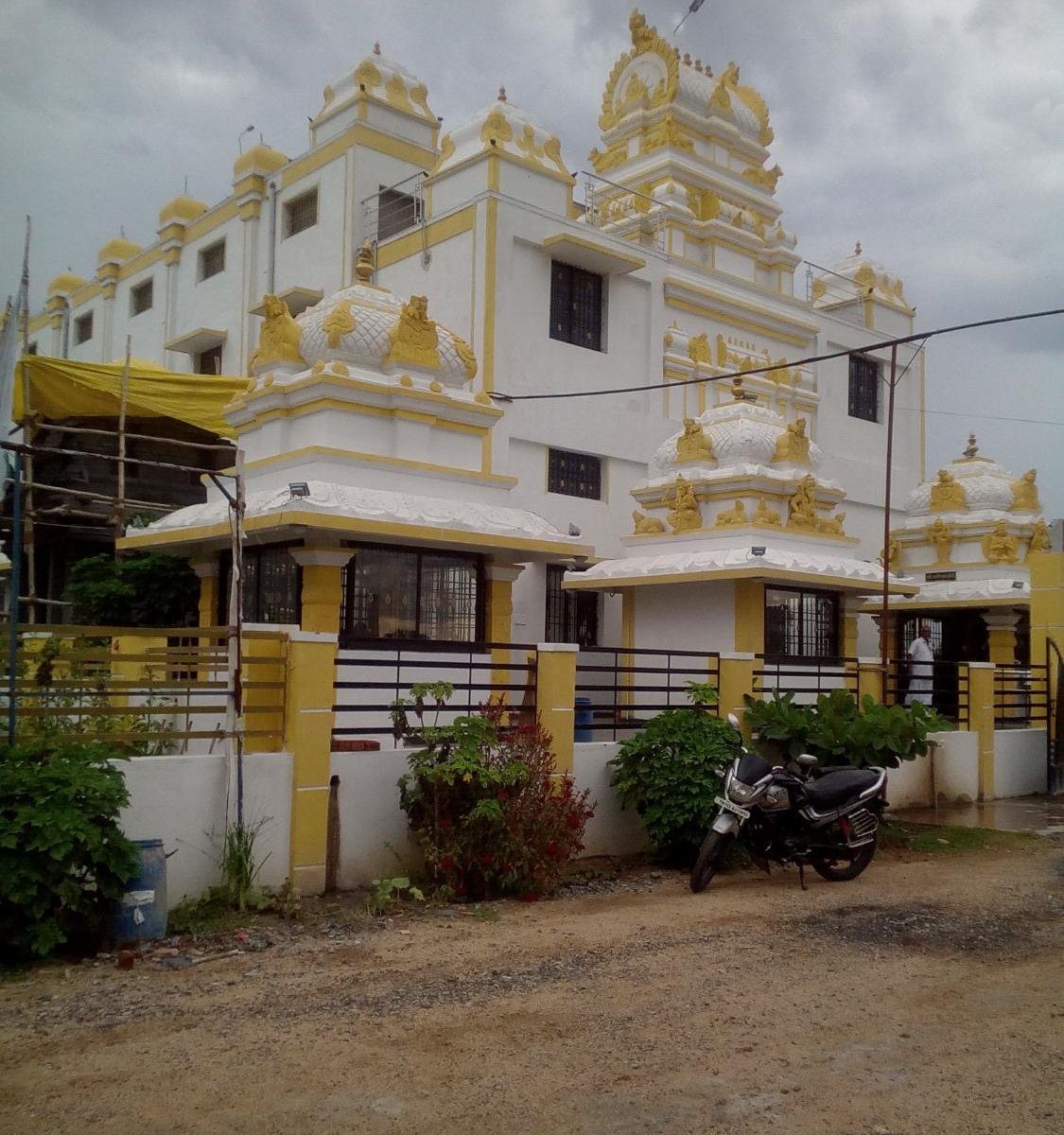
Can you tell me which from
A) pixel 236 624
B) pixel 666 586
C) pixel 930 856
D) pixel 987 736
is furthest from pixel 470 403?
pixel 987 736

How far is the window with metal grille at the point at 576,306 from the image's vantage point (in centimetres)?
1830

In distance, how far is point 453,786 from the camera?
7836mm

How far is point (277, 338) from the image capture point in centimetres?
1230

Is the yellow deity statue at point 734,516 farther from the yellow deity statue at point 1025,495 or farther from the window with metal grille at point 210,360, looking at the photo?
the window with metal grille at point 210,360

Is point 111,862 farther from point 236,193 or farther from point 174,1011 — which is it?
point 236,193

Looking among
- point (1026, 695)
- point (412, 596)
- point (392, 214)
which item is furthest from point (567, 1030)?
point (392, 214)

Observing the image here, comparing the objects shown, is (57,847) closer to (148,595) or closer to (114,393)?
(148,595)

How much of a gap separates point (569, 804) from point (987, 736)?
7813 millimetres

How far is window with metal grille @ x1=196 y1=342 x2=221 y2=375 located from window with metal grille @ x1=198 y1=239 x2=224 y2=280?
1.72 meters

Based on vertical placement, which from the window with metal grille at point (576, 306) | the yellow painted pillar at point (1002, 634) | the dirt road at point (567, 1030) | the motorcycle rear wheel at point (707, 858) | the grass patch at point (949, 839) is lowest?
the grass patch at point (949, 839)

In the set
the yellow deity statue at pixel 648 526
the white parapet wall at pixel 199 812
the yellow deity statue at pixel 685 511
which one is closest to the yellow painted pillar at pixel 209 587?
the white parapet wall at pixel 199 812

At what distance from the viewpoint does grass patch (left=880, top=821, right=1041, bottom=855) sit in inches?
418

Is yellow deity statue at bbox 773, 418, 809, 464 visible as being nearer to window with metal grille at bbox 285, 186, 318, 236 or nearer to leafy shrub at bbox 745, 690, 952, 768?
leafy shrub at bbox 745, 690, 952, 768

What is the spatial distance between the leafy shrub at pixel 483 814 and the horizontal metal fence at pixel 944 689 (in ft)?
20.3
